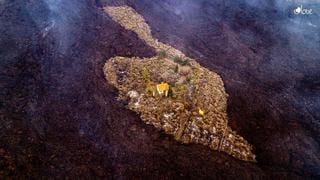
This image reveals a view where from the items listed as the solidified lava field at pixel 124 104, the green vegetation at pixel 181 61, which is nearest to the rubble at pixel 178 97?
the green vegetation at pixel 181 61

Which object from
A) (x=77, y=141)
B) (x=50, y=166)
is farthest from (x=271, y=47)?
(x=50, y=166)

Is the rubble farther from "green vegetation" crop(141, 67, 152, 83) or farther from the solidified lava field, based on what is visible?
the solidified lava field

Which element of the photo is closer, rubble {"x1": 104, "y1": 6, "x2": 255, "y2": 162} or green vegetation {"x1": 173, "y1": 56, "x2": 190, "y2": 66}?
rubble {"x1": 104, "y1": 6, "x2": 255, "y2": 162}

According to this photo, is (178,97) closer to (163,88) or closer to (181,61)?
(163,88)

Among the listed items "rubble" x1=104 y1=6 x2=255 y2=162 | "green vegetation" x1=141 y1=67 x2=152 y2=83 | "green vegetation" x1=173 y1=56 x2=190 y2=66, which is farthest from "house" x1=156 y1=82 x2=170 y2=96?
"green vegetation" x1=173 y1=56 x2=190 y2=66

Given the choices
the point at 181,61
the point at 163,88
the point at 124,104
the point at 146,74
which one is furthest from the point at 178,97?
the point at 181,61

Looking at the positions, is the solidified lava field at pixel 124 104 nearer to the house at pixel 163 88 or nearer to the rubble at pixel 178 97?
the rubble at pixel 178 97

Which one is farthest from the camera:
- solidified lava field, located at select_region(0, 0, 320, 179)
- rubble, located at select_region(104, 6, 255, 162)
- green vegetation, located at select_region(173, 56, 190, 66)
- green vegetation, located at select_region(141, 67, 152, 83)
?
green vegetation, located at select_region(173, 56, 190, 66)

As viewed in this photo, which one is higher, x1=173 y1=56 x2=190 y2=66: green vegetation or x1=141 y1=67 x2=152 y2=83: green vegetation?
x1=173 y1=56 x2=190 y2=66: green vegetation

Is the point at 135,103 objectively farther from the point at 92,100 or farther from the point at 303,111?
the point at 303,111
